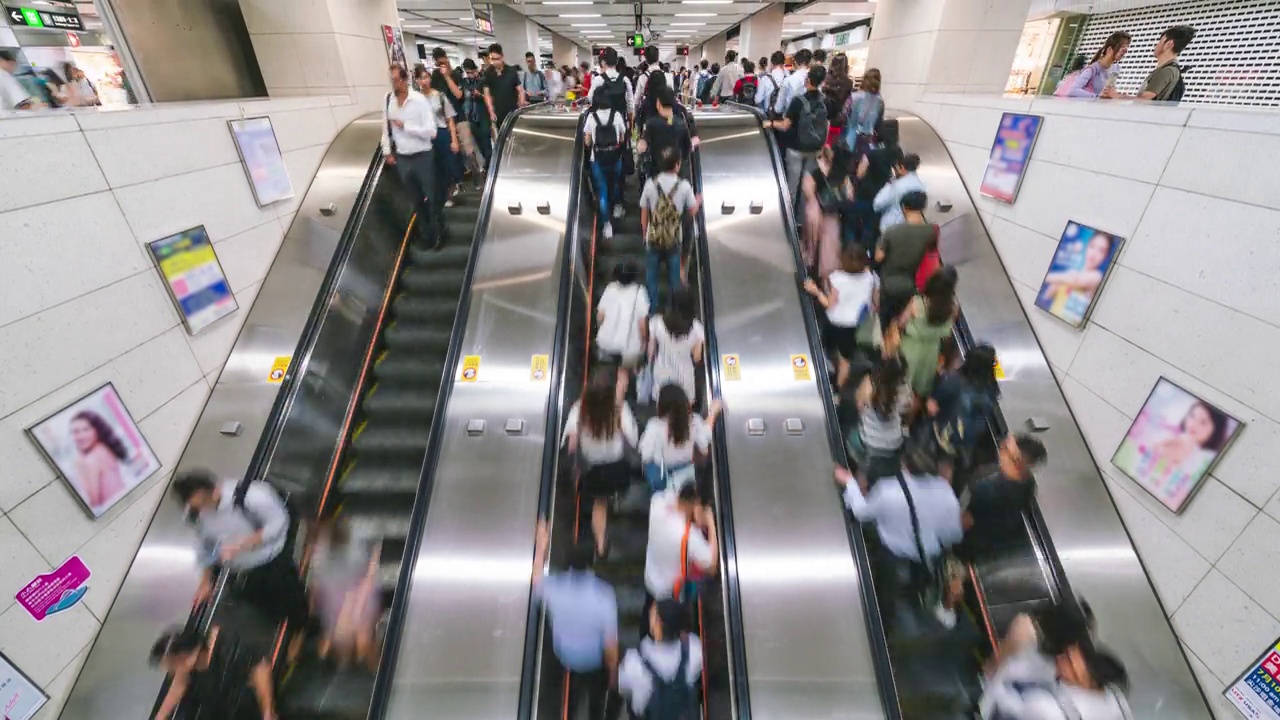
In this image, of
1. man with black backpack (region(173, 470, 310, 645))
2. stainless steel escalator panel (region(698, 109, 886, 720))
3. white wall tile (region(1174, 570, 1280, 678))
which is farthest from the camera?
stainless steel escalator panel (region(698, 109, 886, 720))

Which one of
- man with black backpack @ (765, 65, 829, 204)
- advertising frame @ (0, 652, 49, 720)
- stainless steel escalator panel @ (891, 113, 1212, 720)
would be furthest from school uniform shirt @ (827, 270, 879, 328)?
advertising frame @ (0, 652, 49, 720)

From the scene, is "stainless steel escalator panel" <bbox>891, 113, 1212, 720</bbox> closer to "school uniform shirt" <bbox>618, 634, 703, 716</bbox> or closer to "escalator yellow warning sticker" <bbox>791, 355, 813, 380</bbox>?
"escalator yellow warning sticker" <bbox>791, 355, 813, 380</bbox>

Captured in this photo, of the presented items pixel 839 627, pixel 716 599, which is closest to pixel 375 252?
pixel 716 599

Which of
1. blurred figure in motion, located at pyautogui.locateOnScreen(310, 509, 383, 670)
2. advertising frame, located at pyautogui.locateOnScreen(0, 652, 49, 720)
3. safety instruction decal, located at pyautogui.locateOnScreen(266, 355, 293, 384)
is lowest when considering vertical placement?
blurred figure in motion, located at pyautogui.locateOnScreen(310, 509, 383, 670)

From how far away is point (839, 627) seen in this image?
2.90 m

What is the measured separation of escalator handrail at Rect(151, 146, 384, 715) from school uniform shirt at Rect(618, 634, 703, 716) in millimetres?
2419

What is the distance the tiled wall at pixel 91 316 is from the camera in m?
2.52

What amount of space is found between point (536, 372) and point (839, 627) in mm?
2650

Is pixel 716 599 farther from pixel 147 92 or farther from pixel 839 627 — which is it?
pixel 147 92

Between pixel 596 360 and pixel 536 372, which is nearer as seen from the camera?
pixel 536 372

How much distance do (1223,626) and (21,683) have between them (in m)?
5.88

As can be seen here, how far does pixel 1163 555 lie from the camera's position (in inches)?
117

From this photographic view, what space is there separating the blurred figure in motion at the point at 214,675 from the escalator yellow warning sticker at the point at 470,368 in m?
2.02

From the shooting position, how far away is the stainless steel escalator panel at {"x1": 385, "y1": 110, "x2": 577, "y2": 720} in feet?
9.16
